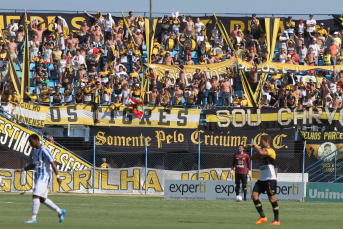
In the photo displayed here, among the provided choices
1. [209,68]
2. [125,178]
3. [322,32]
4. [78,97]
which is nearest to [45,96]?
[78,97]

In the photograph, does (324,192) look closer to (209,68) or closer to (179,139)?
(179,139)

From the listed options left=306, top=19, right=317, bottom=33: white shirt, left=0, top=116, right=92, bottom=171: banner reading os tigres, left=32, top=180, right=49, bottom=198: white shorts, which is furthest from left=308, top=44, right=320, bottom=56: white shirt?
left=32, top=180, right=49, bottom=198: white shorts

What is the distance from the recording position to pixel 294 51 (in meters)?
30.6

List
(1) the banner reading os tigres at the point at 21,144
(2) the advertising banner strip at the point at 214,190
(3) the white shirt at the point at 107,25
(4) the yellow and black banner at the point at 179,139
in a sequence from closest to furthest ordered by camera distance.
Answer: (2) the advertising banner strip at the point at 214,190, (1) the banner reading os tigres at the point at 21,144, (4) the yellow and black banner at the point at 179,139, (3) the white shirt at the point at 107,25

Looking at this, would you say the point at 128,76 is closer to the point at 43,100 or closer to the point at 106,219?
the point at 43,100

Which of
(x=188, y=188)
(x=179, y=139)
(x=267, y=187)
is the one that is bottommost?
(x=188, y=188)

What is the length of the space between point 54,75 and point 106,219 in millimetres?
17005

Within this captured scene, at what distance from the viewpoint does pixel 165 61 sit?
28.9 m

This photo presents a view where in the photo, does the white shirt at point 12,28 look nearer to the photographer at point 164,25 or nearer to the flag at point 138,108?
the photographer at point 164,25

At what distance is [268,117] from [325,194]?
6103 millimetres

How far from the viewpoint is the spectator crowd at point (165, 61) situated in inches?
1062

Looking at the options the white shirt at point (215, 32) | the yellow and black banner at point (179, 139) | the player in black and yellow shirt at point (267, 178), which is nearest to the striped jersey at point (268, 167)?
the player in black and yellow shirt at point (267, 178)

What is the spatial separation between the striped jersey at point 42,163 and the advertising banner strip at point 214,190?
9938 mm

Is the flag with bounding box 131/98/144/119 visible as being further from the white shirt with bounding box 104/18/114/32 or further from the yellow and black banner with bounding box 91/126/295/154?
the white shirt with bounding box 104/18/114/32
